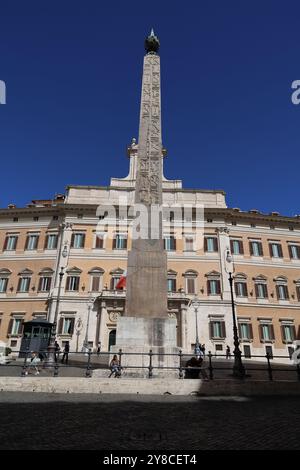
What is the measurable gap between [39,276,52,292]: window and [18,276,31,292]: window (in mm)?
1289

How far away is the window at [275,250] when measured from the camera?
32.0 m

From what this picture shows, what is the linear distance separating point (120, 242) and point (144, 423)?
26269 millimetres

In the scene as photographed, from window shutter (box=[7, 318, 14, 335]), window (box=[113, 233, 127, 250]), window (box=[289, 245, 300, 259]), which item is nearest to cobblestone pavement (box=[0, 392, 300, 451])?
window shutter (box=[7, 318, 14, 335])

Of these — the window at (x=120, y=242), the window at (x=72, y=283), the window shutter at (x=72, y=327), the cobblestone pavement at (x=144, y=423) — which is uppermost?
the window at (x=120, y=242)

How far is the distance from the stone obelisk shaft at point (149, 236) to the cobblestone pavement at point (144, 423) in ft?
10.3

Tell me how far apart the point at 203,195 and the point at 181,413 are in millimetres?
29129

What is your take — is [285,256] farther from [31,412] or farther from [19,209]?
[31,412]

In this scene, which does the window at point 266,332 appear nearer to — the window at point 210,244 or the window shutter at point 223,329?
the window shutter at point 223,329

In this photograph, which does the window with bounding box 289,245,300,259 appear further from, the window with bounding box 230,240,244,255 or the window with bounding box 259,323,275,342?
the window with bounding box 259,323,275,342

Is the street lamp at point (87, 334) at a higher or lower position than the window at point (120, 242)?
lower

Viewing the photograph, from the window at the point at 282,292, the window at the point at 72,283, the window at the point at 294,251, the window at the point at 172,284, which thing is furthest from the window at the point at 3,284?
the window at the point at 294,251
